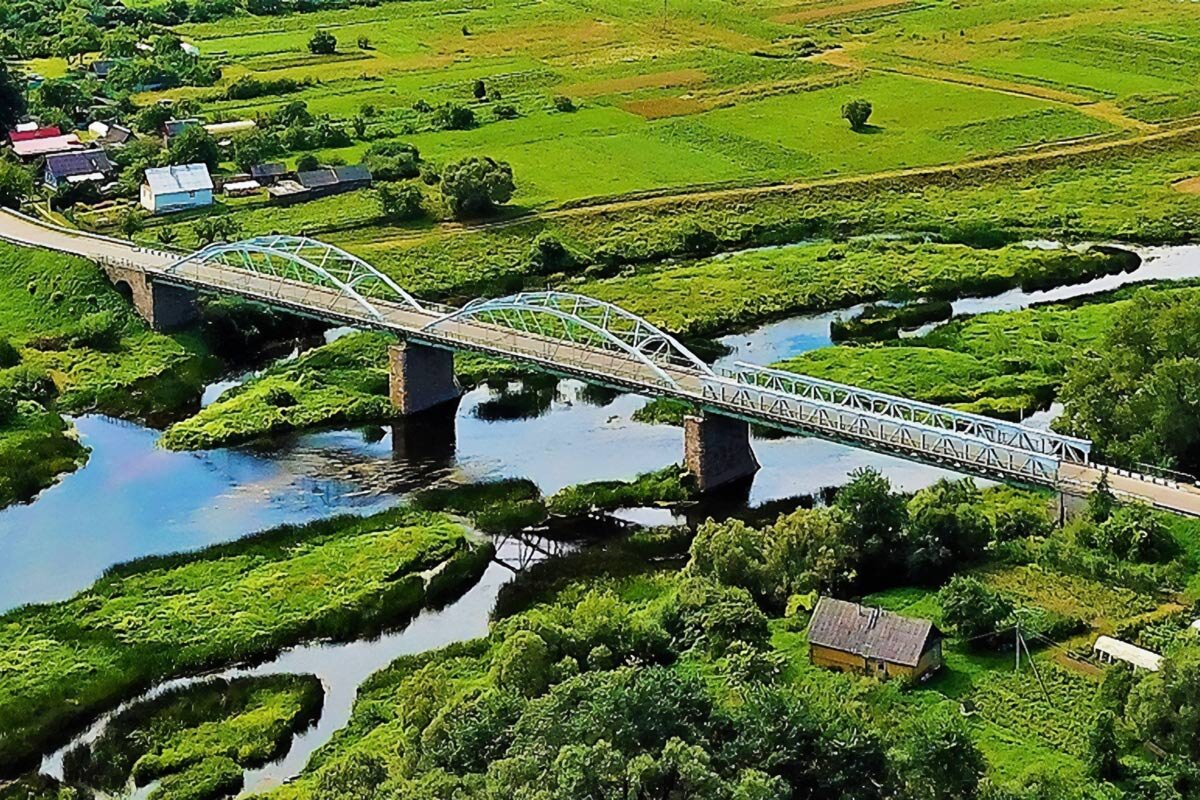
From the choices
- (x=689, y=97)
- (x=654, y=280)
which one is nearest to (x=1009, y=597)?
(x=654, y=280)

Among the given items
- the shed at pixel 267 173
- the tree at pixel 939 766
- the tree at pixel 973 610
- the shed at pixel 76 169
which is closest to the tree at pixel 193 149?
the shed at pixel 267 173

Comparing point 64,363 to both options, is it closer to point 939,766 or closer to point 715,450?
point 715,450

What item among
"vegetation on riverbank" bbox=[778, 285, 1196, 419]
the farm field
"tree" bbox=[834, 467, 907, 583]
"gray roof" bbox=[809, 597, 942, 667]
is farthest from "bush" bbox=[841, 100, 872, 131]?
"gray roof" bbox=[809, 597, 942, 667]

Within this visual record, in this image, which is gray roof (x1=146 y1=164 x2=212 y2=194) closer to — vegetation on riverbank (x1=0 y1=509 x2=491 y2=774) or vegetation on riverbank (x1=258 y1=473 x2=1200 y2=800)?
vegetation on riverbank (x1=0 y1=509 x2=491 y2=774)

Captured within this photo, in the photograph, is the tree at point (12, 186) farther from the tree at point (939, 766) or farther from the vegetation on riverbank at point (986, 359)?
the tree at point (939, 766)

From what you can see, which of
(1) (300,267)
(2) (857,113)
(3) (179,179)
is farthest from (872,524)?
(2) (857,113)
